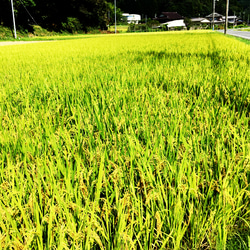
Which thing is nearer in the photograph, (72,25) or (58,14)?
(72,25)

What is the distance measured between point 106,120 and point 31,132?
421 millimetres

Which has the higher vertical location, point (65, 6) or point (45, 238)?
point (65, 6)

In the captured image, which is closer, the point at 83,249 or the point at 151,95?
the point at 83,249

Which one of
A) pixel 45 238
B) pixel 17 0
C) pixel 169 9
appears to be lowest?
pixel 45 238

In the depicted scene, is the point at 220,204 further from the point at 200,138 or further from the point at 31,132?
the point at 31,132

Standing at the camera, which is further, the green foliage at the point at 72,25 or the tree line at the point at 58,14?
A: the green foliage at the point at 72,25

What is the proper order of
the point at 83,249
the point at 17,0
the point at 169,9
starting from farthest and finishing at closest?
1. the point at 169,9
2. the point at 17,0
3. the point at 83,249

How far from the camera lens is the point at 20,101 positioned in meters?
2.25

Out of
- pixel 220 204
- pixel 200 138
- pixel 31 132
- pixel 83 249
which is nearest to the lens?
pixel 83 249

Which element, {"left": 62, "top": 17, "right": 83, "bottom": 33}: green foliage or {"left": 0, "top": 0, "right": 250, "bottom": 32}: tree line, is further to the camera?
{"left": 62, "top": 17, "right": 83, "bottom": 33}: green foliage

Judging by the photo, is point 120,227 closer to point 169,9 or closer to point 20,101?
point 20,101

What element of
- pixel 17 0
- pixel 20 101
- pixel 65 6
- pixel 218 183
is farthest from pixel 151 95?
pixel 65 6

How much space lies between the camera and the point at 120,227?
681 mm

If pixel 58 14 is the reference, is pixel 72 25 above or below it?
below
